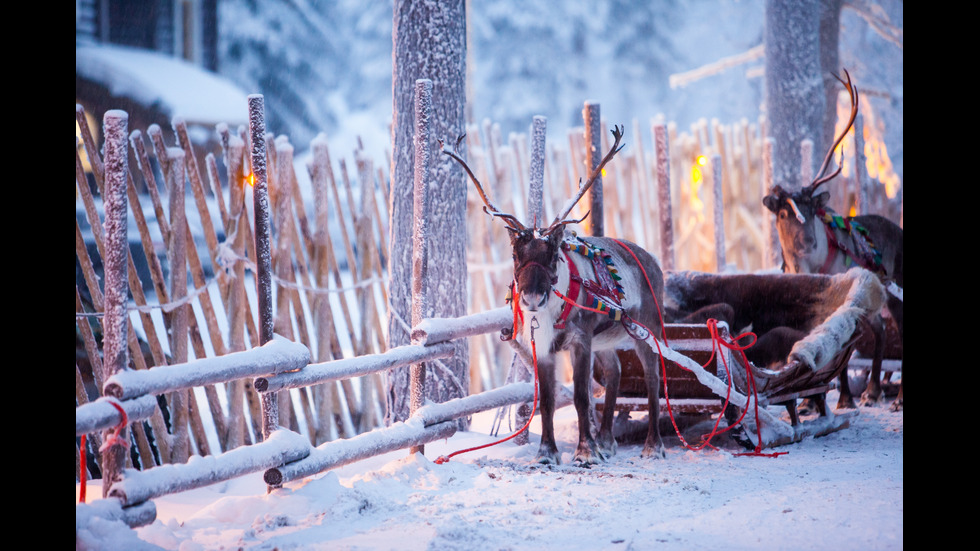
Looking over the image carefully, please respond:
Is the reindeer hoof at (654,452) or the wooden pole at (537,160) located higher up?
the wooden pole at (537,160)

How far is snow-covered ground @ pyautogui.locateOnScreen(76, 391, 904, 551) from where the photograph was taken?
314 centimetres

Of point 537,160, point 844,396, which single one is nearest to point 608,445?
point 537,160

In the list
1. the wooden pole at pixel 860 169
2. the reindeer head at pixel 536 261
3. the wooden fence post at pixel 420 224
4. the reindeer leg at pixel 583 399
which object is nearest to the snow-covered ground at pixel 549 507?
the reindeer leg at pixel 583 399

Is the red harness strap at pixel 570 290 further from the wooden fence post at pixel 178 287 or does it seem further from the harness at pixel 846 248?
the harness at pixel 846 248

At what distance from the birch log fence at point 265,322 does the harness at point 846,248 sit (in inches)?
48.5

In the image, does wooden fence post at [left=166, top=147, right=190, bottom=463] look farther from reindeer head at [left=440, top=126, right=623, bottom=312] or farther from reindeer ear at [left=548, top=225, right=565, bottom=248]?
reindeer ear at [left=548, top=225, right=565, bottom=248]

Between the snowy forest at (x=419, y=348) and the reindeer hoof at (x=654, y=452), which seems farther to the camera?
the reindeer hoof at (x=654, y=452)

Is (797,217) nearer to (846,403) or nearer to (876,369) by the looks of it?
(876,369)

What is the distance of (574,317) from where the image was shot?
14.5 ft

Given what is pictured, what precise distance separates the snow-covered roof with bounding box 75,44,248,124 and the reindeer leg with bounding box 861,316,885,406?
9.83 meters

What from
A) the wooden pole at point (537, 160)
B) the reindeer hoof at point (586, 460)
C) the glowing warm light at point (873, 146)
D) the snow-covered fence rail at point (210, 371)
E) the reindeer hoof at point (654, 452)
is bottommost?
the reindeer hoof at point (654, 452)

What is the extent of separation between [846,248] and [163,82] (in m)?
11.2

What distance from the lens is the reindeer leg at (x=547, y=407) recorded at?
4.41m
